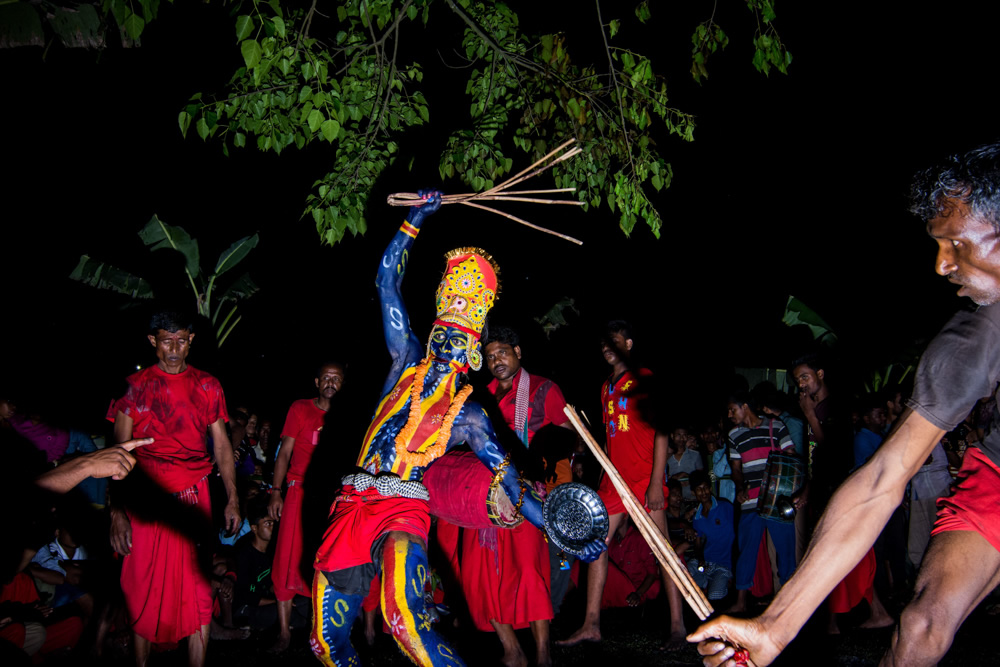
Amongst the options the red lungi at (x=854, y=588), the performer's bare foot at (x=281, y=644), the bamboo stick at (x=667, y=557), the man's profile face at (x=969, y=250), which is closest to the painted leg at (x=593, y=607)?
the red lungi at (x=854, y=588)

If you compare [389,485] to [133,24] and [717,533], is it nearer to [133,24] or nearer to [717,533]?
[133,24]

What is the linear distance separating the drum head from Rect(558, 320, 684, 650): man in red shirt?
90.0 inches

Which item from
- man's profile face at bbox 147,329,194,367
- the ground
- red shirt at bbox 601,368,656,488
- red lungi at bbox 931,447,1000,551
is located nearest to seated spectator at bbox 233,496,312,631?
the ground

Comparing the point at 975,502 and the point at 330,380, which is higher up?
the point at 975,502

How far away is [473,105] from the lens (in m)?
6.88

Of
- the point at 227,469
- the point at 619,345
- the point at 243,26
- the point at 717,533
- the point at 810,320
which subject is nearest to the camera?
the point at 243,26

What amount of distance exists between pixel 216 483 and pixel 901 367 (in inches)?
408

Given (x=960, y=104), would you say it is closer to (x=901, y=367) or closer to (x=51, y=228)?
(x=901, y=367)

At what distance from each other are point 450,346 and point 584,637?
297 cm

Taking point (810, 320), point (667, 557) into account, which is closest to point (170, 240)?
point (810, 320)

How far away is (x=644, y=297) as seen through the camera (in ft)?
50.8

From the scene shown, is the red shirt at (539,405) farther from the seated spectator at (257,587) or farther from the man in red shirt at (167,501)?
the seated spectator at (257,587)

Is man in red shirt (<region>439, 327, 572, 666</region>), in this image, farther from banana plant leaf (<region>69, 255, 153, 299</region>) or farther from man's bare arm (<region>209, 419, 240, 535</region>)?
banana plant leaf (<region>69, 255, 153, 299</region>)

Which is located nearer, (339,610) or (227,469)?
(339,610)
